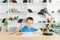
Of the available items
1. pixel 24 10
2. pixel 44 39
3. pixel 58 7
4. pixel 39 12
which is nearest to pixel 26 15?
pixel 24 10

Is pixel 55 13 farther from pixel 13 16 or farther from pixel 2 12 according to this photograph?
pixel 2 12

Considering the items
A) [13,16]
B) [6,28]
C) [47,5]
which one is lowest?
[6,28]

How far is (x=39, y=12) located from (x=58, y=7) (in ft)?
1.83

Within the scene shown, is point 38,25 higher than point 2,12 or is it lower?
lower

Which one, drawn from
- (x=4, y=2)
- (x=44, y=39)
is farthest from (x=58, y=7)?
(x=44, y=39)

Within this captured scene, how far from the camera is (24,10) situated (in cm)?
373

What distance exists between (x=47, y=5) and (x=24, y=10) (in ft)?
2.18

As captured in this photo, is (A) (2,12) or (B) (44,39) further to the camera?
(A) (2,12)

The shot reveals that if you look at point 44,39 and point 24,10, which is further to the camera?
point 24,10

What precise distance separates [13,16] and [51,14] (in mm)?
1077

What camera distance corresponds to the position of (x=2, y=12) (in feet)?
12.2

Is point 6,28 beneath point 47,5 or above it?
beneath

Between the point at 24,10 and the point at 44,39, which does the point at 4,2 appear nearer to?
the point at 24,10

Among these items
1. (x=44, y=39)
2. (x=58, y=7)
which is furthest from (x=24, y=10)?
(x=44, y=39)
